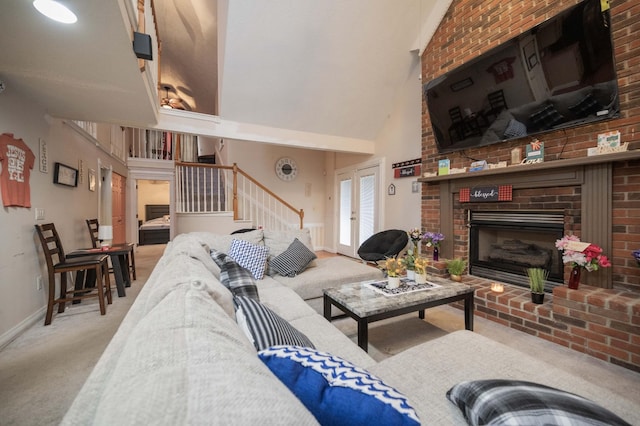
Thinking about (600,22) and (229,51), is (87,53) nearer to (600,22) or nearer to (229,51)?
(229,51)

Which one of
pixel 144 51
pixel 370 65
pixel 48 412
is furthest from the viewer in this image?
pixel 370 65

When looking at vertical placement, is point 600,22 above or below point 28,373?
above

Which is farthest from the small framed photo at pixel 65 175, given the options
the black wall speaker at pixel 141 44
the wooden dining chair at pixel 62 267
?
the black wall speaker at pixel 141 44

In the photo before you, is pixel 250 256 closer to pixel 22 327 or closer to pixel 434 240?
pixel 22 327

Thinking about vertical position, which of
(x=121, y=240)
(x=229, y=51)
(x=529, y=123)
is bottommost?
(x=121, y=240)

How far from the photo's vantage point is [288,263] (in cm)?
256

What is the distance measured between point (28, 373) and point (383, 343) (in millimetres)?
2422

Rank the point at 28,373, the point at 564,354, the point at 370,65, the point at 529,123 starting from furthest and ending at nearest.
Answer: the point at 370,65 < the point at 529,123 < the point at 564,354 < the point at 28,373

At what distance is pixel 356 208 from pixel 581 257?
358cm

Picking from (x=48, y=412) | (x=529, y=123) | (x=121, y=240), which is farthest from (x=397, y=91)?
(x=121, y=240)

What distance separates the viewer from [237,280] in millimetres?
1607

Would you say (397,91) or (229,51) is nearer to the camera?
(229,51)

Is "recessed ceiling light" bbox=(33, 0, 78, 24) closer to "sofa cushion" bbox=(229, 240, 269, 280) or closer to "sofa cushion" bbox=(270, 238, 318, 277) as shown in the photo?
"sofa cushion" bbox=(229, 240, 269, 280)

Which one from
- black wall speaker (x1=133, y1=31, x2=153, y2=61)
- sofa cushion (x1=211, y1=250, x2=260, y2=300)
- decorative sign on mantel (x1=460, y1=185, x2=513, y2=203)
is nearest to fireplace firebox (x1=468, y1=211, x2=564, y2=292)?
decorative sign on mantel (x1=460, y1=185, x2=513, y2=203)
